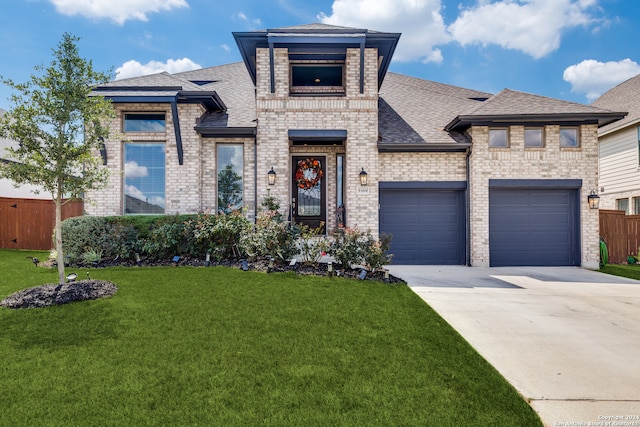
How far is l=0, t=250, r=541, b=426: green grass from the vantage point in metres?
2.42

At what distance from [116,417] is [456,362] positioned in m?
2.95

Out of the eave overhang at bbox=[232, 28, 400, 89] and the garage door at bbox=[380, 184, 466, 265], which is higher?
the eave overhang at bbox=[232, 28, 400, 89]

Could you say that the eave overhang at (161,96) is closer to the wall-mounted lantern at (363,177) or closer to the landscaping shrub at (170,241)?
the landscaping shrub at (170,241)

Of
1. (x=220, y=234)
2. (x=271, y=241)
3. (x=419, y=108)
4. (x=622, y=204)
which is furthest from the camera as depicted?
(x=622, y=204)

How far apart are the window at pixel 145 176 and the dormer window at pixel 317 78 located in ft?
14.5

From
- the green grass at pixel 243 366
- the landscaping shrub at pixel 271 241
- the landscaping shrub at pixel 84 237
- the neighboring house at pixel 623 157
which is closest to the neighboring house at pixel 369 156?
the landscaping shrub at pixel 84 237

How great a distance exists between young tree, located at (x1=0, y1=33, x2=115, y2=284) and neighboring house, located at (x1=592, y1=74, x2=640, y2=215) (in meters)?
17.1

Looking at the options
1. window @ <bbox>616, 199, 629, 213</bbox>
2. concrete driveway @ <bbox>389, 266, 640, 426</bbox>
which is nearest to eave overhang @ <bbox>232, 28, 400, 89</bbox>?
concrete driveway @ <bbox>389, 266, 640, 426</bbox>

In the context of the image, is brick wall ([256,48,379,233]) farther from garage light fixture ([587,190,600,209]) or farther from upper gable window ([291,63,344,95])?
garage light fixture ([587,190,600,209])

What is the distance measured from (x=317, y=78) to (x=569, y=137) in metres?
7.68

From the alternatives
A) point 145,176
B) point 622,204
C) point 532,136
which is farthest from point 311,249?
point 622,204

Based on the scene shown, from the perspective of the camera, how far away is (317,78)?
1023cm

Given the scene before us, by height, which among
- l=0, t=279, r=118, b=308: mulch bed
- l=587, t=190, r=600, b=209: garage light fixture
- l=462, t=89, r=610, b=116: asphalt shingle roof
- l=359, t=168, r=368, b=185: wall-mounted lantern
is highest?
l=462, t=89, r=610, b=116: asphalt shingle roof

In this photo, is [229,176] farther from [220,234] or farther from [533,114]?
[533,114]
